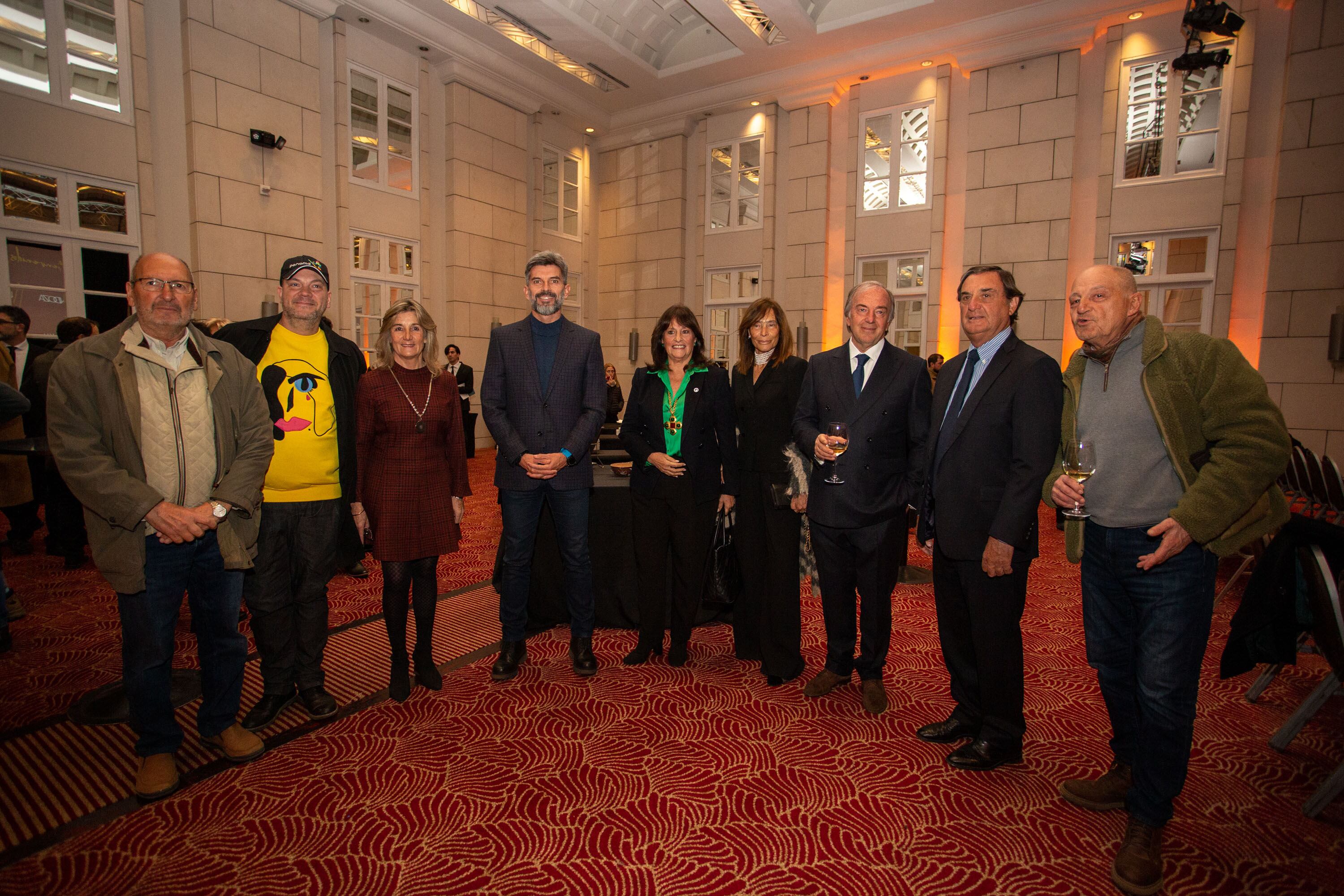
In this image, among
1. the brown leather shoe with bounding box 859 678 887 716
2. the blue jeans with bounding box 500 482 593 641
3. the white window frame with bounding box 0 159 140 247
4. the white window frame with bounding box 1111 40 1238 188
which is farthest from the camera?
the white window frame with bounding box 1111 40 1238 188

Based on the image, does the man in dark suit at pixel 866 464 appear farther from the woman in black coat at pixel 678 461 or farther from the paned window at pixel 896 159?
the paned window at pixel 896 159

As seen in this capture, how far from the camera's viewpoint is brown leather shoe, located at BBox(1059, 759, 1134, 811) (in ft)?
7.35

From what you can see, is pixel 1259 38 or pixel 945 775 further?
pixel 1259 38

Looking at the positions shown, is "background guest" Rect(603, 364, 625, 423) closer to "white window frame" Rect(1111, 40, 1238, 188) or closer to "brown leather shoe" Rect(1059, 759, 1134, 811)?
"brown leather shoe" Rect(1059, 759, 1134, 811)

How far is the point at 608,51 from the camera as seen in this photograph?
11.2 meters

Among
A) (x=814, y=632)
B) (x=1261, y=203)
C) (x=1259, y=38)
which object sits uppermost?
(x=1259, y=38)

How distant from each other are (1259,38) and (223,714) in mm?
13141

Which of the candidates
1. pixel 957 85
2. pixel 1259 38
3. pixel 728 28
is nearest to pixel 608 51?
pixel 728 28

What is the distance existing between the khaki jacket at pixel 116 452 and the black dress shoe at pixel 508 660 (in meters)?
1.31

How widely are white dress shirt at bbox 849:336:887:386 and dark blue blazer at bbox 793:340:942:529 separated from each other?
2 cm

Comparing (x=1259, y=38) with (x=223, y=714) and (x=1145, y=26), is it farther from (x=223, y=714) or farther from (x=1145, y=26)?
(x=223, y=714)

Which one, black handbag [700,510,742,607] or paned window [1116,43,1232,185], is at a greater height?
paned window [1116,43,1232,185]

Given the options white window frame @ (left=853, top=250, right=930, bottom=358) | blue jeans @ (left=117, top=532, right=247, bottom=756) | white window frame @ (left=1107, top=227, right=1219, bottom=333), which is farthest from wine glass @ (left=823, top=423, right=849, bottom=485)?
white window frame @ (left=853, top=250, right=930, bottom=358)

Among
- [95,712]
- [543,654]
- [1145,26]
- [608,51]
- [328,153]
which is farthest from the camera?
[608,51]
